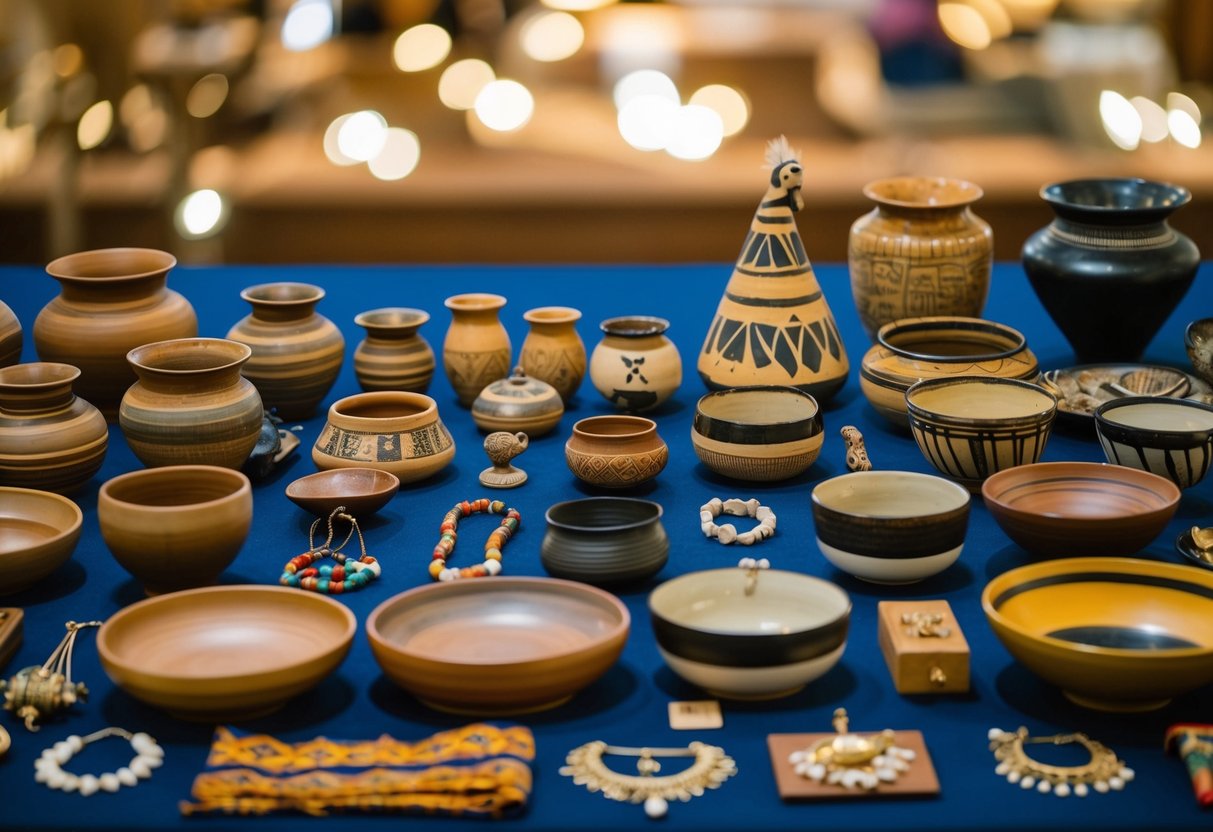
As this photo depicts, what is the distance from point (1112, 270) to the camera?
8.79ft

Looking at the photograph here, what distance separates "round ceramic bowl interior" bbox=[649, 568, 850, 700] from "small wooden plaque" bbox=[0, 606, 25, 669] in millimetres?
811

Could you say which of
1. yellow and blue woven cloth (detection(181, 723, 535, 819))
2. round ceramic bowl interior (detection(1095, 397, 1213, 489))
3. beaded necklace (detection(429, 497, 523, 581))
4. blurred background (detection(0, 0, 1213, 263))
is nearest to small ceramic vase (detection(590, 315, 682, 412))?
beaded necklace (detection(429, 497, 523, 581))

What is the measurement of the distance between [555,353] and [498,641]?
100 cm

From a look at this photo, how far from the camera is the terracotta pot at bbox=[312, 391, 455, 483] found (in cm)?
234

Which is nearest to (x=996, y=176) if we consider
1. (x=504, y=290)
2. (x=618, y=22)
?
(x=618, y=22)

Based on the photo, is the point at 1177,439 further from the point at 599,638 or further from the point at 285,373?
the point at 285,373

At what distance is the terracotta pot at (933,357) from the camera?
2.48 meters

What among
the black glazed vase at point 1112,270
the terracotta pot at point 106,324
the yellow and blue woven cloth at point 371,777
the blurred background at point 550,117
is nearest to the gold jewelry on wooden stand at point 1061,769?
the yellow and blue woven cloth at point 371,777

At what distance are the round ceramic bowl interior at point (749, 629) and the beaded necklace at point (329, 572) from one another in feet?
1.56

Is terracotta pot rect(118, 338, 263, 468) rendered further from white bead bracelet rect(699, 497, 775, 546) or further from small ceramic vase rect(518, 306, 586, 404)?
white bead bracelet rect(699, 497, 775, 546)

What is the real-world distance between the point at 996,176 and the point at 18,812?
3.93m

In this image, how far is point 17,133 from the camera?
5113 mm

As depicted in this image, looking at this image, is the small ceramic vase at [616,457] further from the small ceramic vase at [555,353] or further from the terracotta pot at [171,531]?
the terracotta pot at [171,531]

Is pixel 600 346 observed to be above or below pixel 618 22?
below
